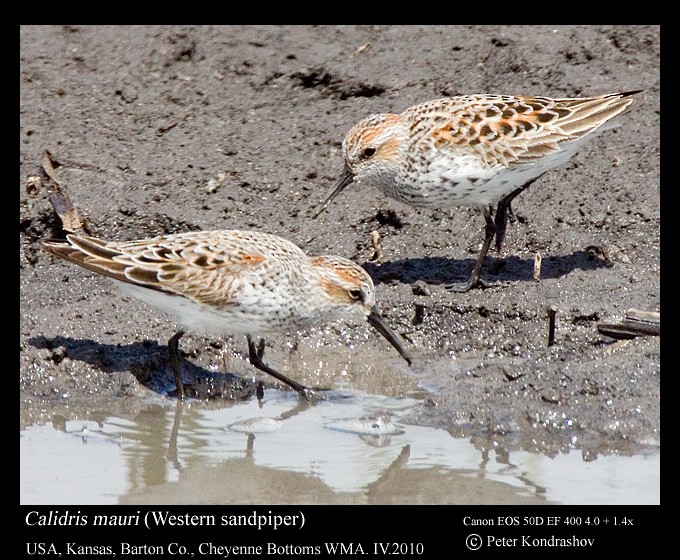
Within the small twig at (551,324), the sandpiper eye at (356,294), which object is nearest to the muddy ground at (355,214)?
the small twig at (551,324)

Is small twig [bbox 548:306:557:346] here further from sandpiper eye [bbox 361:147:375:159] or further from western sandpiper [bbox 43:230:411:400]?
sandpiper eye [bbox 361:147:375:159]

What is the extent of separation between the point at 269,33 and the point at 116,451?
6.29 meters

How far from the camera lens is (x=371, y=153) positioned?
30.2 ft

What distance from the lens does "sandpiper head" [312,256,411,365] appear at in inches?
307

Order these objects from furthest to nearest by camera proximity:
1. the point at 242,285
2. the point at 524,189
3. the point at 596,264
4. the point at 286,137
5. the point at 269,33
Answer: the point at 269,33 → the point at 286,137 → the point at 524,189 → the point at 596,264 → the point at 242,285

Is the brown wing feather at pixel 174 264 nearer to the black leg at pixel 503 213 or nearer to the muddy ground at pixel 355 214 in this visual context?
the muddy ground at pixel 355 214

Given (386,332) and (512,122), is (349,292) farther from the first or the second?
(512,122)

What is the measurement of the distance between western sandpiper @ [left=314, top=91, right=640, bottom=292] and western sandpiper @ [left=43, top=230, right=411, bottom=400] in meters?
1.50

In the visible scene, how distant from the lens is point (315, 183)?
402 inches

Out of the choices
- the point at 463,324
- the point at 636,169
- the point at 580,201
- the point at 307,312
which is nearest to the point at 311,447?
the point at 307,312

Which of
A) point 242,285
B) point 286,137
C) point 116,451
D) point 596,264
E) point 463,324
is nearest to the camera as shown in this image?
point 116,451

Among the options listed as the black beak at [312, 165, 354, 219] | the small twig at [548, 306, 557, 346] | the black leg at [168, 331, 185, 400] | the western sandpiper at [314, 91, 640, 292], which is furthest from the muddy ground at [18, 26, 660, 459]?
the western sandpiper at [314, 91, 640, 292]

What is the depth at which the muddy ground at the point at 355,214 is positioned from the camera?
755 cm

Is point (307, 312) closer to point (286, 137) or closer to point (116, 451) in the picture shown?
point (116, 451)
